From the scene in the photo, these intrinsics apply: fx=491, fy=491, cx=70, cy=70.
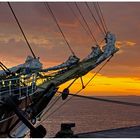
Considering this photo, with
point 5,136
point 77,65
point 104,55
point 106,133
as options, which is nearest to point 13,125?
point 5,136

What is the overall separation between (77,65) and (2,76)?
4.13 m

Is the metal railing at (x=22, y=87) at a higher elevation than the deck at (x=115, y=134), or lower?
higher

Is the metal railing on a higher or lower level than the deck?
higher

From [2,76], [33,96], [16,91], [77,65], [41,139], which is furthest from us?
[77,65]

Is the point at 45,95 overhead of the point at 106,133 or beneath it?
overhead

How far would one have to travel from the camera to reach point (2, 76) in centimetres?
2364

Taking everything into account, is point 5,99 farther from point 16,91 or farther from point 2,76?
point 2,76

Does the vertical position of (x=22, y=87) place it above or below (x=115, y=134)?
above

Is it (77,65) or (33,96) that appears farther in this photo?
(77,65)

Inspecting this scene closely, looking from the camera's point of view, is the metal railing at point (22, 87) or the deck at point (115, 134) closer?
the metal railing at point (22, 87)

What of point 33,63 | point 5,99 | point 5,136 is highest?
point 33,63

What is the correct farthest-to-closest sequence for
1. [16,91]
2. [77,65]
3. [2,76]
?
1. [77,65]
2. [2,76]
3. [16,91]

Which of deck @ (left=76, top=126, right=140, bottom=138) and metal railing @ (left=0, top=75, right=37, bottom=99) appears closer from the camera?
metal railing @ (left=0, top=75, right=37, bottom=99)

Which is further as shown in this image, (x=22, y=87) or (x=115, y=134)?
(x=115, y=134)
